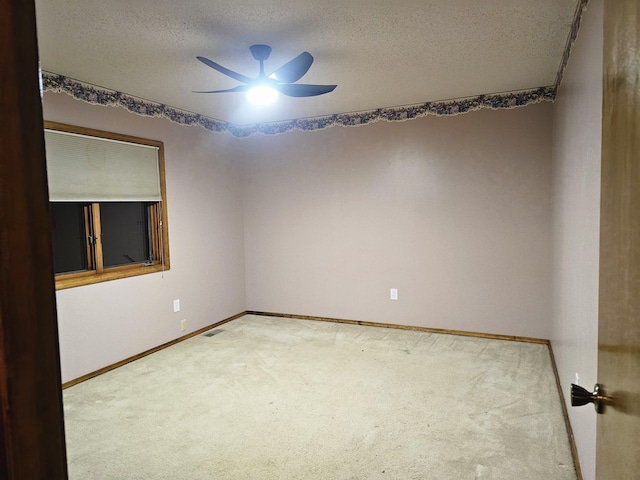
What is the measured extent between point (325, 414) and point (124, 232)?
8.20ft

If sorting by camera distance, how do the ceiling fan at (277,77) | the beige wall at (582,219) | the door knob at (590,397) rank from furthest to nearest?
the ceiling fan at (277,77) → the beige wall at (582,219) → the door knob at (590,397)

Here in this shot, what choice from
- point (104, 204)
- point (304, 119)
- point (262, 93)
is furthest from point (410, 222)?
point (104, 204)

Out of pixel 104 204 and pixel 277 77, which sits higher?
pixel 277 77

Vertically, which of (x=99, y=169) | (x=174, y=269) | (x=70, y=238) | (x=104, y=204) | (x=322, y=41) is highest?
(x=322, y=41)

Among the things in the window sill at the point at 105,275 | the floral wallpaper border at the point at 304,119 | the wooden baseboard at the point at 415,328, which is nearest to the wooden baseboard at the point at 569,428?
the wooden baseboard at the point at 415,328

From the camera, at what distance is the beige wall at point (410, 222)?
4.07 metres

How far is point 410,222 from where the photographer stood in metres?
4.52

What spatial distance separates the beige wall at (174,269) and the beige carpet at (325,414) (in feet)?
0.90

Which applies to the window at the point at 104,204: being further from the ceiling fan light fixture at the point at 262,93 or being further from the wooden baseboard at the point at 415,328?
the wooden baseboard at the point at 415,328

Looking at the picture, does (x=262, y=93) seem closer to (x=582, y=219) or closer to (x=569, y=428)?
(x=582, y=219)

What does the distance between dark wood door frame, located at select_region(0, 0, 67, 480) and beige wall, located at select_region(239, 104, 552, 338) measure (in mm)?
4137

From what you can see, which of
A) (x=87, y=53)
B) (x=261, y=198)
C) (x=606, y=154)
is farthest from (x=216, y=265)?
(x=606, y=154)

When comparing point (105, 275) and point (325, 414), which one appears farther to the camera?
point (105, 275)

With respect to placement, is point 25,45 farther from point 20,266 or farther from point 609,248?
point 609,248
